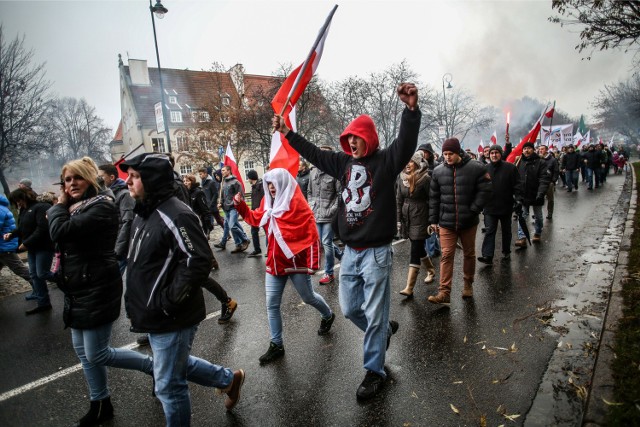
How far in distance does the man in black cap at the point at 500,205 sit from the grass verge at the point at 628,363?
6.48ft

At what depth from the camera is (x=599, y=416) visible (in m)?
2.49

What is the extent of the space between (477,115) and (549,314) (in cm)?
3051

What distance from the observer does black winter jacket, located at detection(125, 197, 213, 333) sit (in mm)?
2244

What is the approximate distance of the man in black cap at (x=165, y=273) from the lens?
2260 mm

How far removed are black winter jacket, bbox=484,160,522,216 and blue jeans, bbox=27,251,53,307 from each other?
712 centimetres

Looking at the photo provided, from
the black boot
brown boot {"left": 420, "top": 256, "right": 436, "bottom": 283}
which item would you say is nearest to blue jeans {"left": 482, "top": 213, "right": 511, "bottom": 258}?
brown boot {"left": 420, "top": 256, "right": 436, "bottom": 283}

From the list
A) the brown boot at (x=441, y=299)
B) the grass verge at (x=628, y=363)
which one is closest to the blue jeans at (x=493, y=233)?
the grass verge at (x=628, y=363)

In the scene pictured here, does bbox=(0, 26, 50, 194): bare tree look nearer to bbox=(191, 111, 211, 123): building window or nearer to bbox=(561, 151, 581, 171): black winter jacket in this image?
bbox=(191, 111, 211, 123): building window

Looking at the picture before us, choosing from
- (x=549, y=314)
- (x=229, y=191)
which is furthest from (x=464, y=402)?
(x=229, y=191)

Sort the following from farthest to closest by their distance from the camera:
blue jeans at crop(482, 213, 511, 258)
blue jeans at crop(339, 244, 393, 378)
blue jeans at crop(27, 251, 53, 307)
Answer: blue jeans at crop(482, 213, 511, 258)
blue jeans at crop(27, 251, 53, 307)
blue jeans at crop(339, 244, 393, 378)

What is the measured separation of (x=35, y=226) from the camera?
223 inches

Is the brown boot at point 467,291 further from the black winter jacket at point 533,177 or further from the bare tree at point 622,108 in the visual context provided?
the bare tree at point 622,108

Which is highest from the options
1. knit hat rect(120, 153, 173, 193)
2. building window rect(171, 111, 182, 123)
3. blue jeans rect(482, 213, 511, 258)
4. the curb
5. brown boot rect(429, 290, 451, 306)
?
building window rect(171, 111, 182, 123)

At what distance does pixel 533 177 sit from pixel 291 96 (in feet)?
22.1
